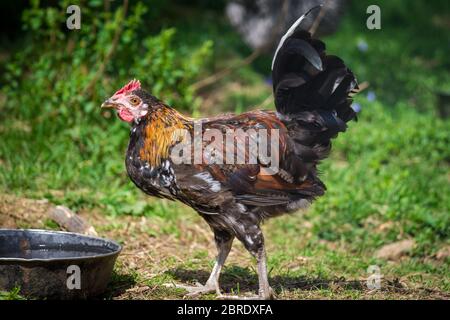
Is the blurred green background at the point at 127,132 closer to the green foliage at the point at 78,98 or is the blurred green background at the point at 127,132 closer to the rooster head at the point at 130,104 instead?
the green foliage at the point at 78,98

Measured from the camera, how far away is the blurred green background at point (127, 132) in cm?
682

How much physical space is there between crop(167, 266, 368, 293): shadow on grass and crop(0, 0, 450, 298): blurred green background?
0.94m

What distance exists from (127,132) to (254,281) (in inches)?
111

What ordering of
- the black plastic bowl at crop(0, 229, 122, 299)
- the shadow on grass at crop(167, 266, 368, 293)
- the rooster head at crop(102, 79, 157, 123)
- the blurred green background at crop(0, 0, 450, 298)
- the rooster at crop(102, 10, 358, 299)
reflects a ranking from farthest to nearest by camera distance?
the blurred green background at crop(0, 0, 450, 298), the shadow on grass at crop(167, 266, 368, 293), the rooster head at crop(102, 79, 157, 123), the rooster at crop(102, 10, 358, 299), the black plastic bowl at crop(0, 229, 122, 299)

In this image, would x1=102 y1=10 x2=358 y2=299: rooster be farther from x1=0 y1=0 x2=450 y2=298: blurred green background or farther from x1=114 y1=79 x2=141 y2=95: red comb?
x1=0 y1=0 x2=450 y2=298: blurred green background

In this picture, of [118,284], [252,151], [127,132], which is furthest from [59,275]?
[127,132]

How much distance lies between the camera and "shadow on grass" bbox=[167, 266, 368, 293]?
5.29 m

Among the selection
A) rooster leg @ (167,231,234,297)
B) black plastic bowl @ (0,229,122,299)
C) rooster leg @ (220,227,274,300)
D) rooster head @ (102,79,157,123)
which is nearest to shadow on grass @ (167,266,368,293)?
rooster leg @ (167,231,234,297)

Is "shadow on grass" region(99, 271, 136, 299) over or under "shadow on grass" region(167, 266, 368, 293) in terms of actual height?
over

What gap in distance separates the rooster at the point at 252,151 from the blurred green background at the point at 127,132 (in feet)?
5.88

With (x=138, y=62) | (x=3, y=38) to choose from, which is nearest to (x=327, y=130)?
(x=138, y=62)

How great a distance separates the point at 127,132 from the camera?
763 cm

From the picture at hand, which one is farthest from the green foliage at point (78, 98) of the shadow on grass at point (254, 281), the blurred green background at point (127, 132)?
the shadow on grass at point (254, 281)
